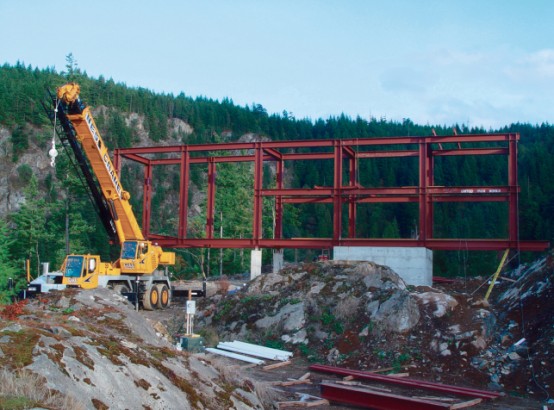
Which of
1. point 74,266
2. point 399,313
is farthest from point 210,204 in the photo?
point 399,313

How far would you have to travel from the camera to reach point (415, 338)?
19.8 metres

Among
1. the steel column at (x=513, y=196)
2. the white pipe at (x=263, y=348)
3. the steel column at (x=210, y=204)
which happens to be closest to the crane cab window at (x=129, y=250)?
the steel column at (x=210, y=204)

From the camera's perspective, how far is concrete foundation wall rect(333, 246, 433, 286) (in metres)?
29.7

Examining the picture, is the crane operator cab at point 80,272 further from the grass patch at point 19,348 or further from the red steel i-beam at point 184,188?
the grass patch at point 19,348

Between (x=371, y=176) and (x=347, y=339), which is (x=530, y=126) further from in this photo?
(x=347, y=339)

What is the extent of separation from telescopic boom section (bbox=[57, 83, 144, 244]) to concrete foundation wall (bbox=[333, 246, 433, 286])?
11352 mm

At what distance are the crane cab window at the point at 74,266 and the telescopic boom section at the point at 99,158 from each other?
3562 mm

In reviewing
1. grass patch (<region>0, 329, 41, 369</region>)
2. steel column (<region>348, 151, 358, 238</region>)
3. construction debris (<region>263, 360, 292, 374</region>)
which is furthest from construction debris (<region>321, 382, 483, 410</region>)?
steel column (<region>348, 151, 358, 238</region>)

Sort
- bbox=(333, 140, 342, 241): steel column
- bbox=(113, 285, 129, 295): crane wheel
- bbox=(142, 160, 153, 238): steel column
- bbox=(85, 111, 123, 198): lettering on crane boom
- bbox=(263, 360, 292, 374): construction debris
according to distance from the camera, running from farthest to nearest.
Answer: bbox=(142, 160, 153, 238): steel column < bbox=(333, 140, 342, 241): steel column < bbox=(113, 285, 129, 295): crane wheel < bbox=(85, 111, 123, 198): lettering on crane boom < bbox=(263, 360, 292, 374): construction debris

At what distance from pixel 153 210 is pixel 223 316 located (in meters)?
89.8

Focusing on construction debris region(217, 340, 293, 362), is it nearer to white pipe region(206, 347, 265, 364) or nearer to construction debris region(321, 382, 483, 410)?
white pipe region(206, 347, 265, 364)

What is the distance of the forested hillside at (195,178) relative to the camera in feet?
170

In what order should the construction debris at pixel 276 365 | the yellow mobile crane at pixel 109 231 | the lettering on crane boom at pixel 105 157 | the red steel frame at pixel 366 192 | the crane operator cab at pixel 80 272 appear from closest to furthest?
the construction debris at pixel 276 365, the crane operator cab at pixel 80 272, the yellow mobile crane at pixel 109 231, the lettering on crane boom at pixel 105 157, the red steel frame at pixel 366 192

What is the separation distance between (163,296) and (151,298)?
4.01 ft
